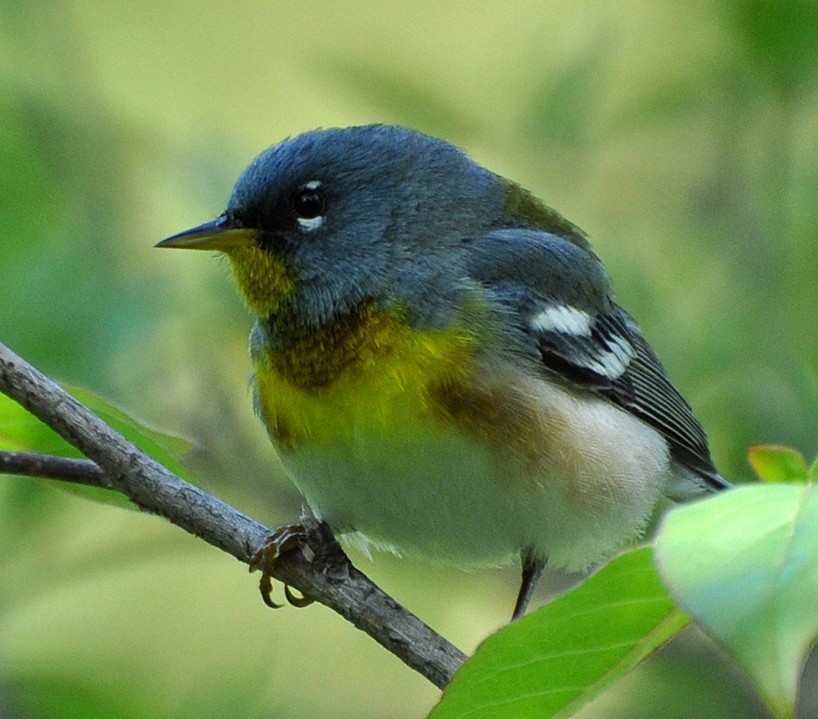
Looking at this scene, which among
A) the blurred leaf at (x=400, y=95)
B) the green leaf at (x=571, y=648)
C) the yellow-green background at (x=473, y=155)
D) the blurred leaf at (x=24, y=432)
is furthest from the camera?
the blurred leaf at (x=400, y=95)

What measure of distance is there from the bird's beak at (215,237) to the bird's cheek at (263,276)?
3 cm

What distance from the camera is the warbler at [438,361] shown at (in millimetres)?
2721

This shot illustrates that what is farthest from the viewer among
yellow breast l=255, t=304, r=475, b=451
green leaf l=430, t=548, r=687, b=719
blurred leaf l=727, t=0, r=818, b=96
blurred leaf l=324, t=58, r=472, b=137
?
blurred leaf l=324, t=58, r=472, b=137

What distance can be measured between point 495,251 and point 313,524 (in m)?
0.90

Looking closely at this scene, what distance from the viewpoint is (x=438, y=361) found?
2730mm

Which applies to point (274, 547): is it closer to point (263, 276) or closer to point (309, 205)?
point (263, 276)

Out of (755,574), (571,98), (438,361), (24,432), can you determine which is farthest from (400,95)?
(755,574)

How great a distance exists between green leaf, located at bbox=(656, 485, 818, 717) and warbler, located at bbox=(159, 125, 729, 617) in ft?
5.19

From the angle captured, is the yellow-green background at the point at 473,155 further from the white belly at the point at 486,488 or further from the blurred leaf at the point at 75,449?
the blurred leaf at the point at 75,449

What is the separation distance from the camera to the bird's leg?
124 inches

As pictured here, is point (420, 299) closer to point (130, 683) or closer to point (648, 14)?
A: point (130, 683)

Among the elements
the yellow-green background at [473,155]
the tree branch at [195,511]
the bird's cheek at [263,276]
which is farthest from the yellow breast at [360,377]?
the yellow-green background at [473,155]

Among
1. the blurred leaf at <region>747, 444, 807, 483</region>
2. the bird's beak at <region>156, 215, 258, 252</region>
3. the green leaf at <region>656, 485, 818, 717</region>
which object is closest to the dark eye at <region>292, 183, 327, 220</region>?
the bird's beak at <region>156, 215, 258, 252</region>

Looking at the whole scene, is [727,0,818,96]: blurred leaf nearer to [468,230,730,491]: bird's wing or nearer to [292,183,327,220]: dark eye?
[468,230,730,491]: bird's wing
